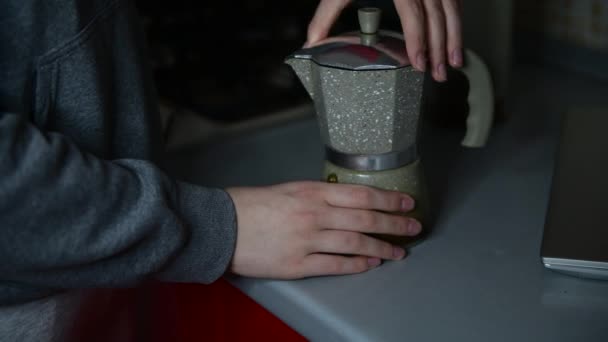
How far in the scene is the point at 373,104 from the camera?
68 centimetres

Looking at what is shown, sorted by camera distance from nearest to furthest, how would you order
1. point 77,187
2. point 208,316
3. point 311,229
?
point 77,187 < point 311,229 < point 208,316

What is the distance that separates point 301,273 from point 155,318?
0.28 m

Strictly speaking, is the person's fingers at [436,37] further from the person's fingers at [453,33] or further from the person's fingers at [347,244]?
the person's fingers at [347,244]

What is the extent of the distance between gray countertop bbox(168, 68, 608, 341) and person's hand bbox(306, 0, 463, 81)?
0.17 meters

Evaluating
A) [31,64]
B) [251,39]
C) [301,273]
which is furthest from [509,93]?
[31,64]

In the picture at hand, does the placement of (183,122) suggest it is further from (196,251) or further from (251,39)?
(196,251)

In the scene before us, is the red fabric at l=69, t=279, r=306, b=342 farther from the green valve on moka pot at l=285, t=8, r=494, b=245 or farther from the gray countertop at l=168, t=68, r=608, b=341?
the green valve on moka pot at l=285, t=8, r=494, b=245

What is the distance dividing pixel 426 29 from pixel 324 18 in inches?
3.8

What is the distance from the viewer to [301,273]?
27.4 inches

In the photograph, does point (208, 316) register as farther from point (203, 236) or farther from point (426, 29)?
point (426, 29)

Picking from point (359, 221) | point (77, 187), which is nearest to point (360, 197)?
point (359, 221)

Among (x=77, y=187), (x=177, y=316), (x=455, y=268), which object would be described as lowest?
(x=177, y=316)

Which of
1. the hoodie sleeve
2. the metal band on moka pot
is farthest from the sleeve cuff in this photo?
the metal band on moka pot

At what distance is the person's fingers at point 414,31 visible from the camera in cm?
67
